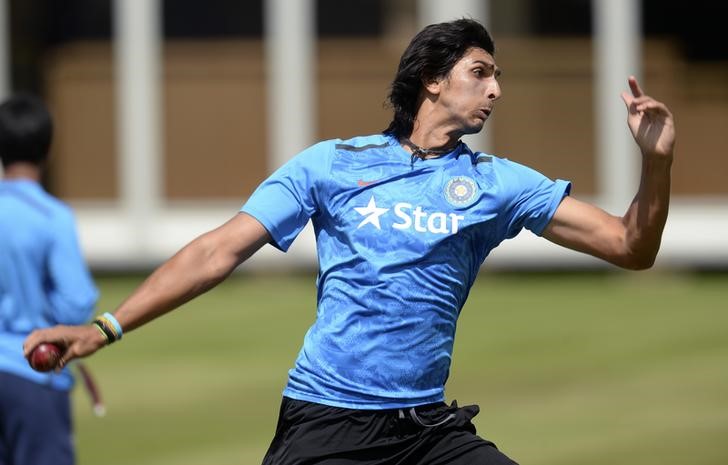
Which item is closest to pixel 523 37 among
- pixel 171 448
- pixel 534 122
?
pixel 534 122

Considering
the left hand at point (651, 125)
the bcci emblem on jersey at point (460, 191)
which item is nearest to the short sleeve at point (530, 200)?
the bcci emblem on jersey at point (460, 191)

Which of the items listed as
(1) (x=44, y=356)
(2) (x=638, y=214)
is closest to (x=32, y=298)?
(1) (x=44, y=356)

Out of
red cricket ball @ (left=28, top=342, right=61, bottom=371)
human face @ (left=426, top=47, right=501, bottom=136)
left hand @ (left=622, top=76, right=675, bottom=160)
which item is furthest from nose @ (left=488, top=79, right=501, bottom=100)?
red cricket ball @ (left=28, top=342, right=61, bottom=371)

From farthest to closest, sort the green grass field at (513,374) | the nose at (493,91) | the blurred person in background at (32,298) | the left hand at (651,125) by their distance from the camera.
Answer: the green grass field at (513,374), the blurred person in background at (32,298), the nose at (493,91), the left hand at (651,125)

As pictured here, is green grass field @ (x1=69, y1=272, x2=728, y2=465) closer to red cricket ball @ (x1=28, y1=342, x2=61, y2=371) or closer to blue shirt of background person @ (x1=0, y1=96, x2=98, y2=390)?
blue shirt of background person @ (x1=0, y1=96, x2=98, y2=390)

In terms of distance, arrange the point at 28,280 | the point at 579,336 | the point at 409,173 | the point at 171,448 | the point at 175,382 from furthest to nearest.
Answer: the point at 579,336 → the point at 175,382 → the point at 171,448 → the point at 28,280 → the point at 409,173

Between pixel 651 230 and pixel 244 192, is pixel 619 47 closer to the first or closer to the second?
pixel 244 192

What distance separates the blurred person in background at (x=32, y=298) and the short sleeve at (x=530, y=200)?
1.89 metres

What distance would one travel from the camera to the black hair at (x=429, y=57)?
17.9 ft

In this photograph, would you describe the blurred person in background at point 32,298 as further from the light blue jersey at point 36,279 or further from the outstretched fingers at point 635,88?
the outstretched fingers at point 635,88

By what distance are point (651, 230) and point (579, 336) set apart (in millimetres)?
9143

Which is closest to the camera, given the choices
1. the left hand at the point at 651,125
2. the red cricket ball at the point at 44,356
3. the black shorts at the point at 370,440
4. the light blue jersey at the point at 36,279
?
the red cricket ball at the point at 44,356

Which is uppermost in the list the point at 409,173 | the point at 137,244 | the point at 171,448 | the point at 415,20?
the point at 409,173

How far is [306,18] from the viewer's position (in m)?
20.0
